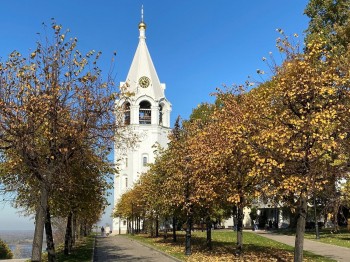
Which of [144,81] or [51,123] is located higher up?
[144,81]

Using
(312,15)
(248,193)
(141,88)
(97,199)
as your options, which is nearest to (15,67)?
(248,193)

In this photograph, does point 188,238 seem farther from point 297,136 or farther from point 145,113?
point 145,113

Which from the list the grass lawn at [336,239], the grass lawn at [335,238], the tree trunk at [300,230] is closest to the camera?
the tree trunk at [300,230]

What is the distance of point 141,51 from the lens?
3415 inches

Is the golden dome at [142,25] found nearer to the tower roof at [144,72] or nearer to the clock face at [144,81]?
the tower roof at [144,72]

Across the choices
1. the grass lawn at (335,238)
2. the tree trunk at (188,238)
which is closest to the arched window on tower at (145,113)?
the grass lawn at (335,238)

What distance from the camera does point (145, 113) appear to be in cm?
8825

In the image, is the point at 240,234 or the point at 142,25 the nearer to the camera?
the point at 240,234

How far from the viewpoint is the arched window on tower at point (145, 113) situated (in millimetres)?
87500

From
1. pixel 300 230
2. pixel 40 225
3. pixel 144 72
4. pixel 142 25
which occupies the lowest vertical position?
pixel 300 230

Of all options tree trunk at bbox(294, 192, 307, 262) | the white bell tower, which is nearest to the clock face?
the white bell tower

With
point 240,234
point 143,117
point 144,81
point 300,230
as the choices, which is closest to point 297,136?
point 300,230

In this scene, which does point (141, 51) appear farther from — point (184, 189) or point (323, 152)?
point (323, 152)

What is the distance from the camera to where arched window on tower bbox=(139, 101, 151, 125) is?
87.5 m
